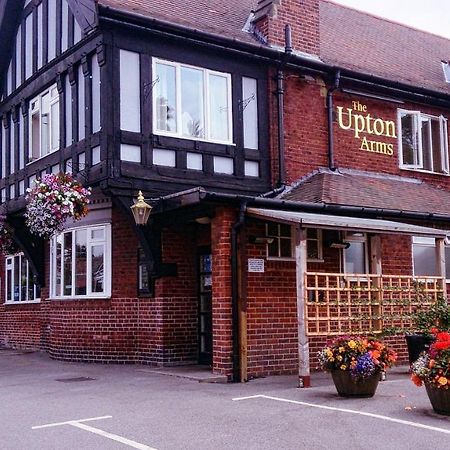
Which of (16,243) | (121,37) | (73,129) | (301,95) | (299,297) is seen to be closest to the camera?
(299,297)

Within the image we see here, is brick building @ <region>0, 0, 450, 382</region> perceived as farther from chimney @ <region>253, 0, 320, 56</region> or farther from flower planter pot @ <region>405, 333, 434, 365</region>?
flower planter pot @ <region>405, 333, 434, 365</region>

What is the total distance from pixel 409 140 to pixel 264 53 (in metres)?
4.65

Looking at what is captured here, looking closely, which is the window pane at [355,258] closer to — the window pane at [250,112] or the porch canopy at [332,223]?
the porch canopy at [332,223]

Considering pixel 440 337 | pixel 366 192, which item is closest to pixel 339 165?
pixel 366 192

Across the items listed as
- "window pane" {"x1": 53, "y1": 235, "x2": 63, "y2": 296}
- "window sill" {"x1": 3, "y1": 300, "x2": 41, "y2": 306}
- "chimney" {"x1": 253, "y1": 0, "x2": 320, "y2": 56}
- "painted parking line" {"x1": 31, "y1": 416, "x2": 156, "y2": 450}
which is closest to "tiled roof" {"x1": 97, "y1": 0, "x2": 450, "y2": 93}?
"chimney" {"x1": 253, "y1": 0, "x2": 320, "y2": 56}

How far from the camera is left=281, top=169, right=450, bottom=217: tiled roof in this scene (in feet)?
44.3

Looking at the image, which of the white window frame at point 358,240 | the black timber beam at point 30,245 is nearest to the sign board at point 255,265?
the white window frame at point 358,240

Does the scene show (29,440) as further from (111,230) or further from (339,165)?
(339,165)

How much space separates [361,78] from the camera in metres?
15.8

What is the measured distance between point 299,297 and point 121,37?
5.86 metres

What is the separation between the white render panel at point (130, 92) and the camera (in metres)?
12.9

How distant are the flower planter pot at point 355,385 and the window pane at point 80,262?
7.13m

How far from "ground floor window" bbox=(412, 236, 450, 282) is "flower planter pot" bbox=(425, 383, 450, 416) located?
21.9ft

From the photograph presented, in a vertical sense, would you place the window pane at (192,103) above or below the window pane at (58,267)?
above
